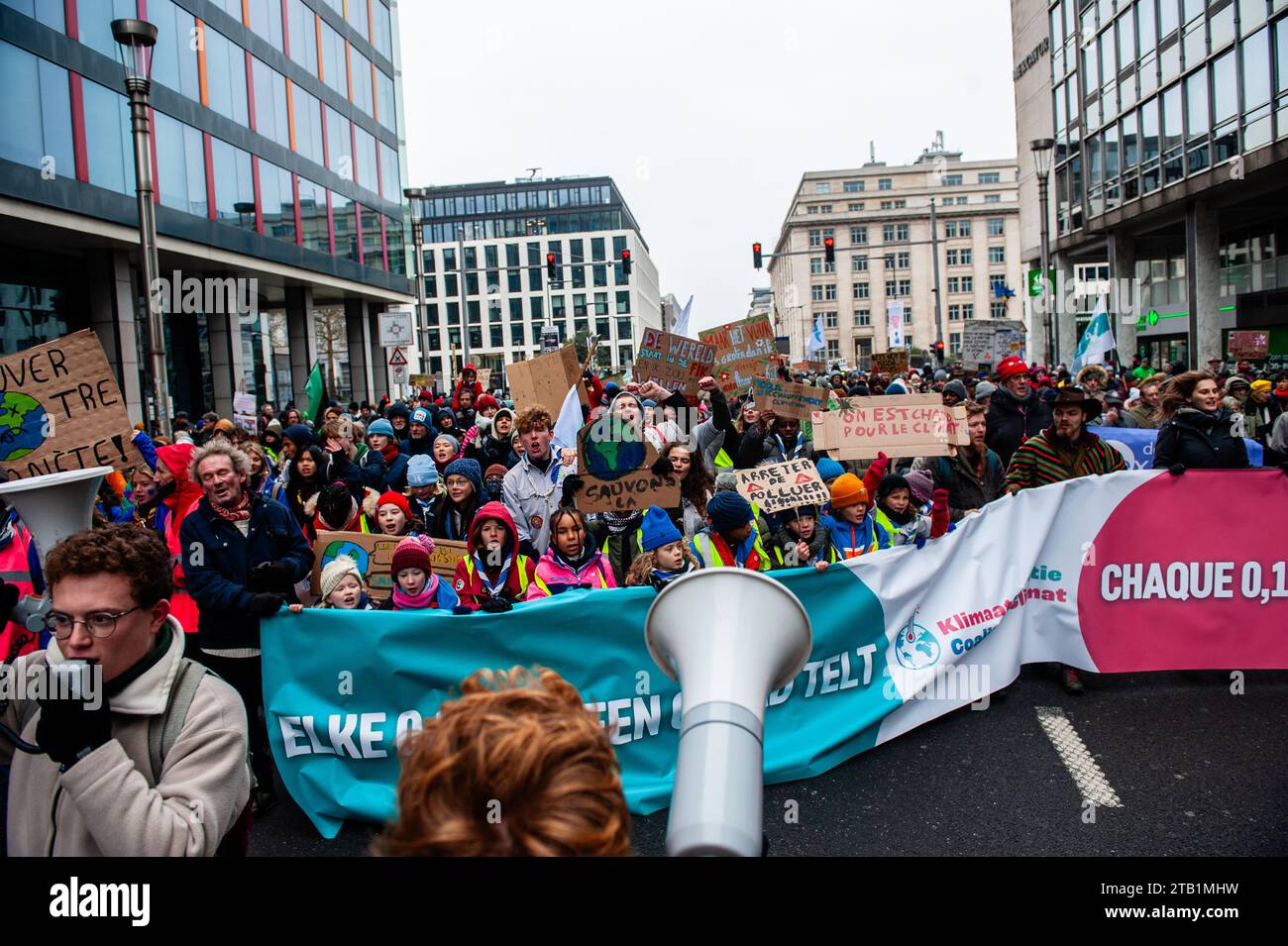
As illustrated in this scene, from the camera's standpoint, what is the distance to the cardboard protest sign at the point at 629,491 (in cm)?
593

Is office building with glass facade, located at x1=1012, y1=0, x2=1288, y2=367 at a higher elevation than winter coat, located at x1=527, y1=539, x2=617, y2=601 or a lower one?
higher

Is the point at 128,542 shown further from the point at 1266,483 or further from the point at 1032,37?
the point at 1032,37

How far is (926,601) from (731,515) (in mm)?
1173

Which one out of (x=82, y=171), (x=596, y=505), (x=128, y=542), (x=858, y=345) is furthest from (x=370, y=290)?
(x=858, y=345)

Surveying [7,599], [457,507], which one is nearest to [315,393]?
[457,507]

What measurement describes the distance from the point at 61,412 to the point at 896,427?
5534 millimetres

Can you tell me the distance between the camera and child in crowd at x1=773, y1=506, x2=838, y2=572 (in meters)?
5.77

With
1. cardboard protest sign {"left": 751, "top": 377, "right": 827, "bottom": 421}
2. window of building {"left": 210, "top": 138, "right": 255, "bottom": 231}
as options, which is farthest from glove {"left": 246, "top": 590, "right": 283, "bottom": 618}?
window of building {"left": 210, "top": 138, "right": 255, "bottom": 231}

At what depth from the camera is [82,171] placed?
19.6 meters

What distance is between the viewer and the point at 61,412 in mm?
5352

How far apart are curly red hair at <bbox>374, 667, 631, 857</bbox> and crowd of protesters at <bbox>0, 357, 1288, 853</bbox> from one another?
0.01m

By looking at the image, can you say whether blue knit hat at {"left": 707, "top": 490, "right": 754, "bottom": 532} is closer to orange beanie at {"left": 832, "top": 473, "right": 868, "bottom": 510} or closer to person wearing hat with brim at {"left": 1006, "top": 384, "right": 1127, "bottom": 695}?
orange beanie at {"left": 832, "top": 473, "right": 868, "bottom": 510}

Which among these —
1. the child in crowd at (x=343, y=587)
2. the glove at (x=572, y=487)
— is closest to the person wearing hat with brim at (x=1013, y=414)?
the glove at (x=572, y=487)

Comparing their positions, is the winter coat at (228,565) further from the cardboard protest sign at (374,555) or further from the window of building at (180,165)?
the window of building at (180,165)
